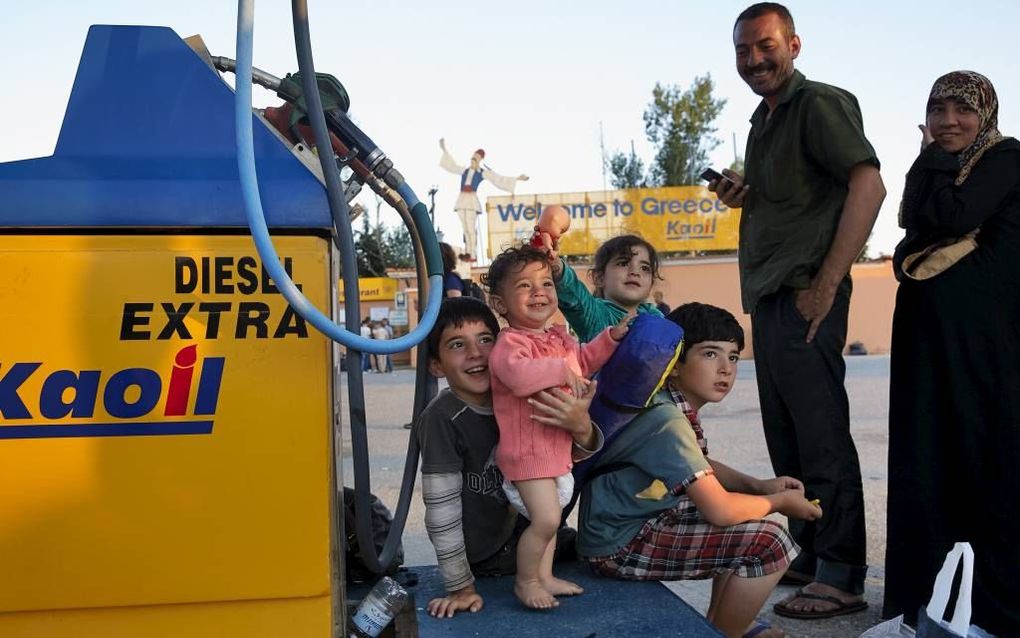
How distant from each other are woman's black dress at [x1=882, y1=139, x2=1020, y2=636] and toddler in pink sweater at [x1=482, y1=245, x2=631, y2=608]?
979 mm

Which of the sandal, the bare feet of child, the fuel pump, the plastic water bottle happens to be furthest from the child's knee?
the sandal

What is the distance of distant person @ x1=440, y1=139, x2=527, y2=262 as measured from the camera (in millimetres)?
27016

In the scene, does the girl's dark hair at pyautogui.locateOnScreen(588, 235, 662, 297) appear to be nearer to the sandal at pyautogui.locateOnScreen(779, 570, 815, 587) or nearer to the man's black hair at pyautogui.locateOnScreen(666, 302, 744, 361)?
the man's black hair at pyautogui.locateOnScreen(666, 302, 744, 361)

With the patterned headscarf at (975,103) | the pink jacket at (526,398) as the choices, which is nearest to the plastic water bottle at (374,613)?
the pink jacket at (526,398)

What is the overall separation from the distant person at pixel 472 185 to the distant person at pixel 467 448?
967 inches

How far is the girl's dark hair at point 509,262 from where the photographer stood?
231cm

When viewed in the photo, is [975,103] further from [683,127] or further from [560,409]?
[683,127]

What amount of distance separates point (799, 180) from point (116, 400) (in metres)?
2.17

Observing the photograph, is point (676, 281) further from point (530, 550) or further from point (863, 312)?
point (530, 550)

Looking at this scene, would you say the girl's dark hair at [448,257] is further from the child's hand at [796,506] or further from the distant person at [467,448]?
the child's hand at [796,506]

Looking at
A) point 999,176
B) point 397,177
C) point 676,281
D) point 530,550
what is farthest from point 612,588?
point 676,281

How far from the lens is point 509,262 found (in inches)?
91.5

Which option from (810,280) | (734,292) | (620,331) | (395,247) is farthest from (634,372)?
(395,247)

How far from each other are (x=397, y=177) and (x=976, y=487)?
5.96ft
